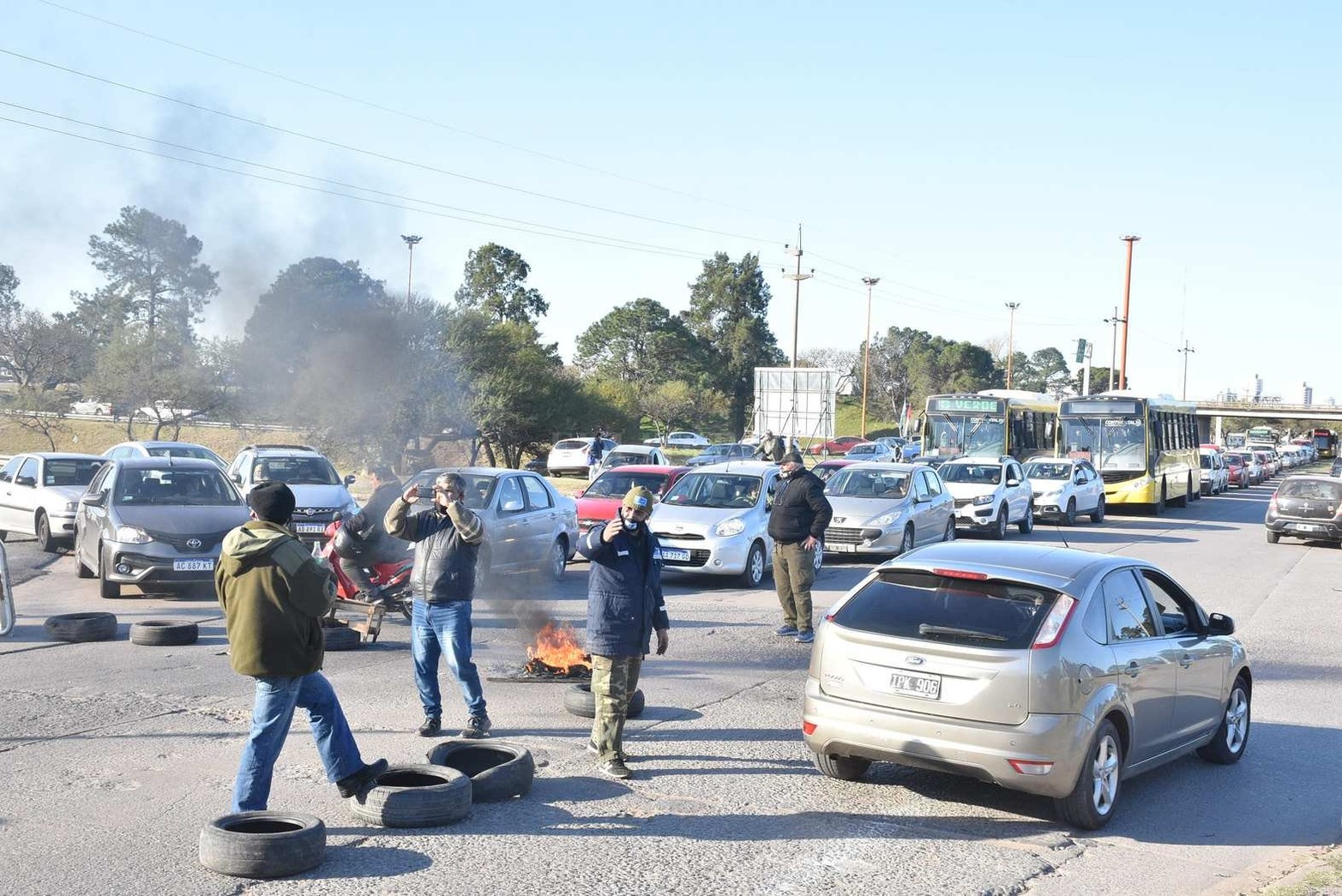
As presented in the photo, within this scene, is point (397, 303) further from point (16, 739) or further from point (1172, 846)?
point (1172, 846)

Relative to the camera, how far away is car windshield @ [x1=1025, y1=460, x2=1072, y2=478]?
1246 inches

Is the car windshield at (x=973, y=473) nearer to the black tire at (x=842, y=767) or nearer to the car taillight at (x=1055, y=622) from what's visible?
the black tire at (x=842, y=767)

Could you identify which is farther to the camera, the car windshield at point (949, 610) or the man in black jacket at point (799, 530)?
the man in black jacket at point (799, 530)

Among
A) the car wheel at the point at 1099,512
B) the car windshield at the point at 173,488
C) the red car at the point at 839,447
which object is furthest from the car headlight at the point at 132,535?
the red car at the point at 839,447

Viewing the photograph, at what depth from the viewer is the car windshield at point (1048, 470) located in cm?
3164

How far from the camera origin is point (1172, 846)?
6.21 m

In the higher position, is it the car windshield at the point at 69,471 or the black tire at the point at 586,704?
the car windshield at the point at 69,471

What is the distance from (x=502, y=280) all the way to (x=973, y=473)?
5092cm

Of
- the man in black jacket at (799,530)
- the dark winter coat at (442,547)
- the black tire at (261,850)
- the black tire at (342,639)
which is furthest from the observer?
the man in black jacket at (799,530)

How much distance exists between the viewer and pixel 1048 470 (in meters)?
31.9

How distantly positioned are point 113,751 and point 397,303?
726 inches

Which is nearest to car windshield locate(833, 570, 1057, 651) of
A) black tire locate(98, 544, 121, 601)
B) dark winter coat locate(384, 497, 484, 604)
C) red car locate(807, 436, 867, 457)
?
dark winter coat locate(384, 497, 484, 604)

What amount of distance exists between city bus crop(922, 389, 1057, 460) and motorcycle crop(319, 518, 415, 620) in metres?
27.5

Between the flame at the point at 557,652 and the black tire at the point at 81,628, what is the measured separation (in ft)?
13.8
